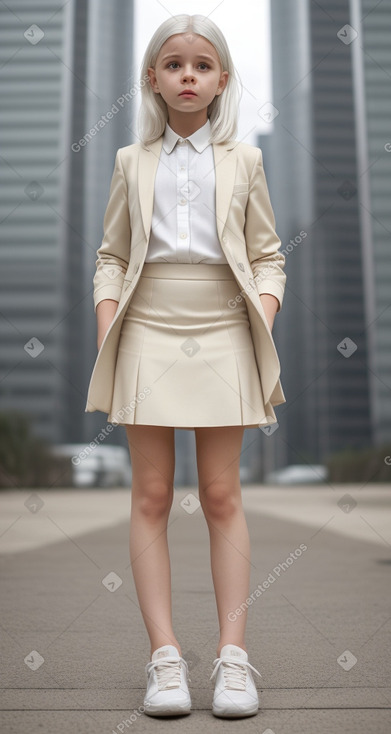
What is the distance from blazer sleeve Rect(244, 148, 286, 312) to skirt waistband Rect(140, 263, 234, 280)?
0.34 feet

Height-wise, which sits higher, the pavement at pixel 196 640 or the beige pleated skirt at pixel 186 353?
the beige pleated skirt at pixel 186 353

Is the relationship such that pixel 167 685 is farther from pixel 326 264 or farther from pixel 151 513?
pixel 326 264

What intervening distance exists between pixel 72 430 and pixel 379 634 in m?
50.8

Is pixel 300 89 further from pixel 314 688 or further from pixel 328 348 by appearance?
pixel 314 688

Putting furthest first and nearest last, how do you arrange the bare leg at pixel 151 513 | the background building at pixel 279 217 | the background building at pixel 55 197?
the background building at pixel 279 217, the background building at pixel 55 197, the bare leg at pixel 151 513

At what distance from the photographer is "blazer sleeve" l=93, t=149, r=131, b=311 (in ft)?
5.90

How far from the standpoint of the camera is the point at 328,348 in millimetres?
61406

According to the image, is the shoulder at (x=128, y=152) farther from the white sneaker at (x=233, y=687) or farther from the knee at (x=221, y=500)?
the white sneaker at (x=233, y=687)

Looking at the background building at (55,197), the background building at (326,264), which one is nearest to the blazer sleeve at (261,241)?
the background building at (55,197)

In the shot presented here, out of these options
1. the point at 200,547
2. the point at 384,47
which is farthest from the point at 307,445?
the point at 200,547

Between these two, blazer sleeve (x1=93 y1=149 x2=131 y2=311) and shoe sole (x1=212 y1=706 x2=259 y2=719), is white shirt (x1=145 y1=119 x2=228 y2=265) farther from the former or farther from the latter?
shoe sole (x1=212 y1=706 x2=259 y2=719)

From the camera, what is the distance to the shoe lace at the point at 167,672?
1.54 meters

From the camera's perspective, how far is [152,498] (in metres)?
1.71

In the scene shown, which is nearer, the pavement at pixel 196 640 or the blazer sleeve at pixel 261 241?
the pavement at pixel 196 640
